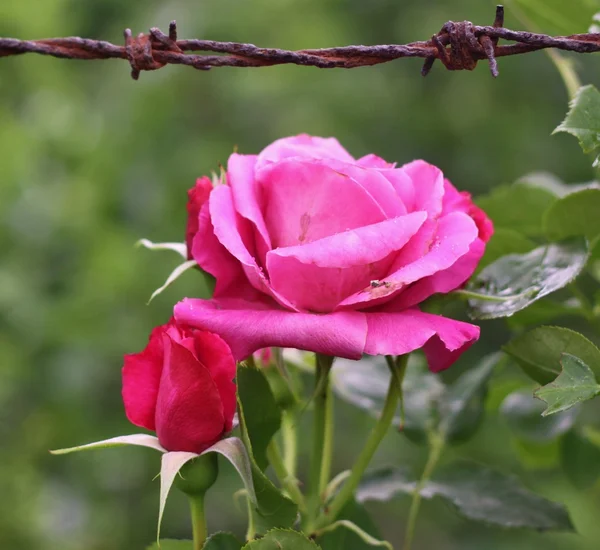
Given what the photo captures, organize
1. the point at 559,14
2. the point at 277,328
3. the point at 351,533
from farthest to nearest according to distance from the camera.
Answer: the point at 559,14
the point at 351,533
the point at 277,328

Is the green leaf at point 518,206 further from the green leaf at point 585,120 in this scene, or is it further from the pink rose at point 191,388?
the pink rose at point 191,388

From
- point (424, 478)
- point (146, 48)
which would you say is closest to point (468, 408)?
point (424, 478)

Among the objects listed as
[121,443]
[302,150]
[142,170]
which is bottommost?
[142,170]

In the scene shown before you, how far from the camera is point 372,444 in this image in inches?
15.9

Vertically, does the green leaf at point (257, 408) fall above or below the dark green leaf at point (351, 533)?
above

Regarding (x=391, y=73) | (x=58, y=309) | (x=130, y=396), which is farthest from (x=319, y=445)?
(x=391, y=73)

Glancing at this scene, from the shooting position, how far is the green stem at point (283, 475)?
40cm

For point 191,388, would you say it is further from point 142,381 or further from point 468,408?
point 468,408

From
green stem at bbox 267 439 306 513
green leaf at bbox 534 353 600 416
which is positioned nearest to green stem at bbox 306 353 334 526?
green stem at bbox 267 439 306 513

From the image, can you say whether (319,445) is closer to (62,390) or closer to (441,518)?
(62,390)

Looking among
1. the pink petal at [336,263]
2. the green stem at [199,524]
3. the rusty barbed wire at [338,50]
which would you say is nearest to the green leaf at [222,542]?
the green stem at [199,524]

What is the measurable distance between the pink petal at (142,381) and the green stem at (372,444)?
11cm

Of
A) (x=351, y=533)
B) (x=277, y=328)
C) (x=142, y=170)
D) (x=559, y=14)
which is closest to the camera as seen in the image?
(x=277, y=328)

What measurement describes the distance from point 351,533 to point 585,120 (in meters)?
0.24
